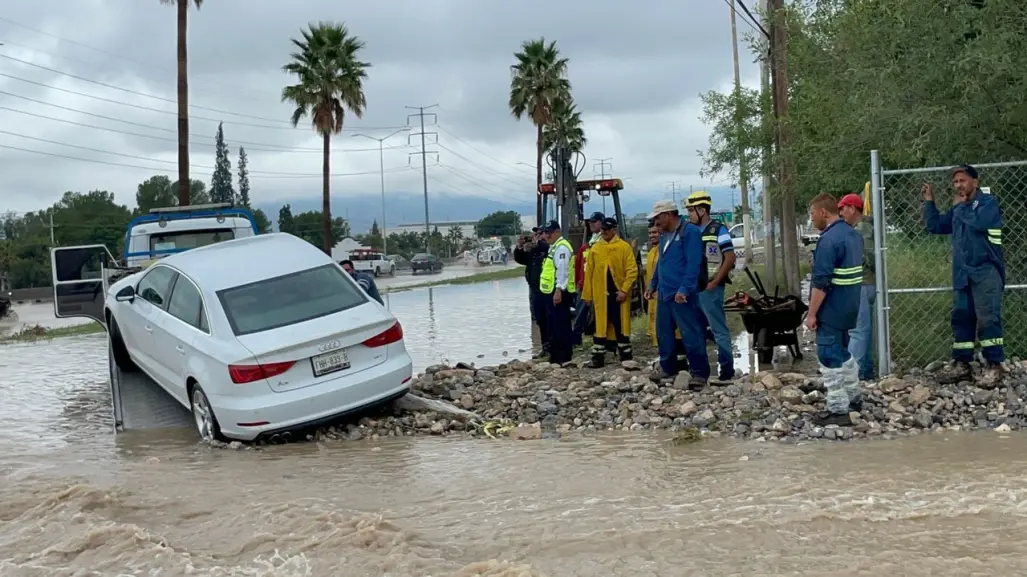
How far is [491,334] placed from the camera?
1856cm

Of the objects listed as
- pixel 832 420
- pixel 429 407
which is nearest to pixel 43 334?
pixel 429 407

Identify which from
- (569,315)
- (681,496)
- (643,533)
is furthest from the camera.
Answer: (569,315)

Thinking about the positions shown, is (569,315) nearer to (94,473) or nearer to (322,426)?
(322,426)

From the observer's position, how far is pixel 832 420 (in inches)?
297

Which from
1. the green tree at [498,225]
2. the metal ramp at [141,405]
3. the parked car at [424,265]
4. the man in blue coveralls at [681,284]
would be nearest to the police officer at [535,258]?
the man in blue coveralls at [681,284]

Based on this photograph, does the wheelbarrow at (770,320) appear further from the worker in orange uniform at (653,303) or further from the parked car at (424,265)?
the parked car at (424,265)

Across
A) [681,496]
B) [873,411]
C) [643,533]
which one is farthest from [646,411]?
[643,533]

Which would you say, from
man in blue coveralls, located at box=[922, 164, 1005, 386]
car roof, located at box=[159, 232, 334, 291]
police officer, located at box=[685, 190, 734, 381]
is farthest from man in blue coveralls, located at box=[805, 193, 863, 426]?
car roof, located at box=[159, 232, 334, 291]

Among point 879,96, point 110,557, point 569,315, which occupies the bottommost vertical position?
point 110,557

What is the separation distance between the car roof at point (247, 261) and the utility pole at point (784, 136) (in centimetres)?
984

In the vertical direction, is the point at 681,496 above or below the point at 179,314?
below

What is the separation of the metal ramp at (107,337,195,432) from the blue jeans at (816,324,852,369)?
5822mm

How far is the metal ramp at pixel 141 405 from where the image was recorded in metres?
9.73

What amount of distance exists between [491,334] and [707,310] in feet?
29.4
